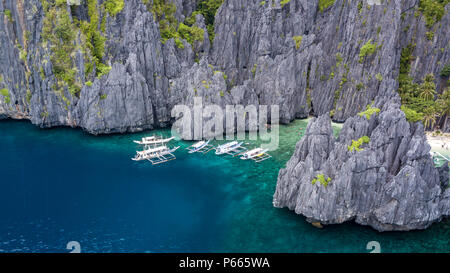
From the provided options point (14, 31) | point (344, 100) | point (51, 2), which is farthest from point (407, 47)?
point (14, 31)

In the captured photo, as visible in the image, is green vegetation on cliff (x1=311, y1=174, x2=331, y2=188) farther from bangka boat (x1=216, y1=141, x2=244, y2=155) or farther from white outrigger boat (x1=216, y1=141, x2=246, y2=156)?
bangka boat (x1=216, y1=141, x2=244, y2=155)

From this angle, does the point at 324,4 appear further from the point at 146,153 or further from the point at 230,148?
the point at 146,153

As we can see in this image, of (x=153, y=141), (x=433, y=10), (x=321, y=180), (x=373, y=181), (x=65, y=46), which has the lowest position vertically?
(x=153, y=141)

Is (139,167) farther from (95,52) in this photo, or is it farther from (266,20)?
(266,20)

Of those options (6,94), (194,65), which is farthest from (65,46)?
(194,65)

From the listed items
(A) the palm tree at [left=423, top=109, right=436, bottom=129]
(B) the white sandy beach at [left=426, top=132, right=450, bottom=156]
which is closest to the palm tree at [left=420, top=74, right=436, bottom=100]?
(A) the palm tree at [left=423, top=109, right=436, bottom=129]

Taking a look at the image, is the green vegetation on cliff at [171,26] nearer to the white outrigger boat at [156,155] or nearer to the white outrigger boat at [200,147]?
the white outrigger boat at [200,147]

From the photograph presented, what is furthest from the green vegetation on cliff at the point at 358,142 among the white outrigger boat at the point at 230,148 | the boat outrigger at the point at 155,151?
the boat outrigger at the point at 155,151
